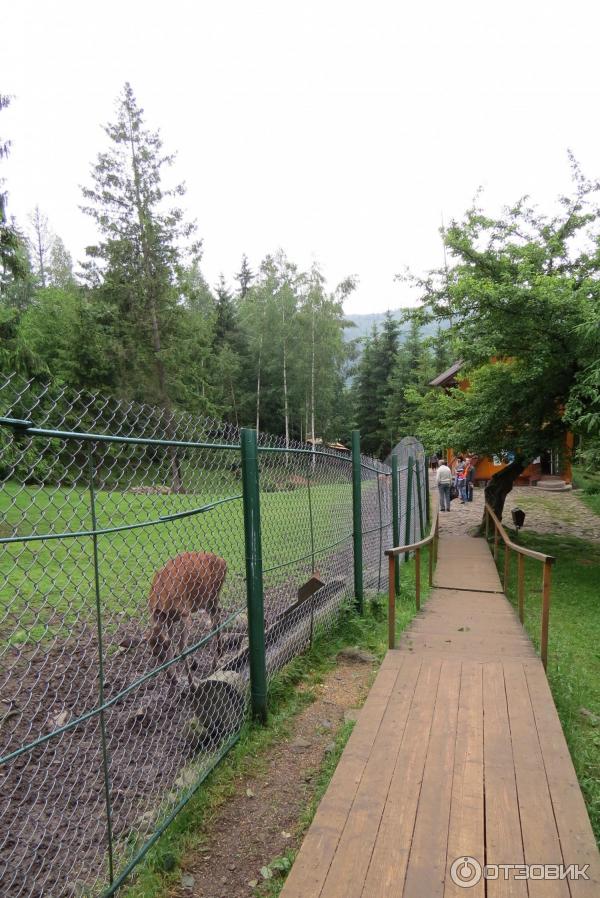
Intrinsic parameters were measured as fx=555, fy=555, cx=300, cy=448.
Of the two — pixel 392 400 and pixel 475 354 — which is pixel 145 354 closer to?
pixel 475 354

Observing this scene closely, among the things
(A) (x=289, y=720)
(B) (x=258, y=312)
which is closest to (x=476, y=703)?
(A) (x=289, y=720)

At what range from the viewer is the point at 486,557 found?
9.45 meters

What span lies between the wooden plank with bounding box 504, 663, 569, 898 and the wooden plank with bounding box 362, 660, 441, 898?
44 centimetres

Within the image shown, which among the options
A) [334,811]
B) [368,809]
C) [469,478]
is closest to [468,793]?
[368,809]

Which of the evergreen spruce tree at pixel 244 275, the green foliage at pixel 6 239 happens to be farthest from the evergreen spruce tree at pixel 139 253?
the evergreen spruce tree at pixel 244 275

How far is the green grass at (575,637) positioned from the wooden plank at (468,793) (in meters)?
0.61

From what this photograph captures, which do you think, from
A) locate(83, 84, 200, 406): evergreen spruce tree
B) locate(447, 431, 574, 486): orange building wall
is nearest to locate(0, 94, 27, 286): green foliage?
locate(83, 84, 200, 406): evergreen spruce tree

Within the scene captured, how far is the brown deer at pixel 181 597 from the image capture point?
3.57 meters

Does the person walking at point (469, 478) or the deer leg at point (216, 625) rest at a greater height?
the person walking at point (469, 478)

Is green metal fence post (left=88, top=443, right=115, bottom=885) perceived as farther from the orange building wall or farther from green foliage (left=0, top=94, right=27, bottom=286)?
the orange building wall

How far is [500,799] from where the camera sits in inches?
96.6

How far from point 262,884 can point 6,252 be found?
1283cm

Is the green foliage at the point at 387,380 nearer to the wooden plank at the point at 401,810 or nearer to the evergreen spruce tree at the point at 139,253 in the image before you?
the evergreen spruce tree at the point at 139,253

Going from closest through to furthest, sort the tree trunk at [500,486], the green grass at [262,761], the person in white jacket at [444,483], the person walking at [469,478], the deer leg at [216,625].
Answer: the green grass at [262,761], the deer leg at [216,625], the tree trunk at [500,486], the person in white jacket at [444,483], the person walking at [469,478]
